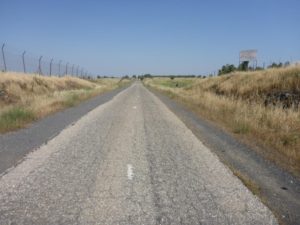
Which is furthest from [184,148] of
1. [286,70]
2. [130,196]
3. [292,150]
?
[286,70]

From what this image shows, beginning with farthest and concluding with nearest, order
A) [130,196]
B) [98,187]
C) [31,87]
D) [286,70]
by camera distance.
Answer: [31,87] → [286,70] → [98,187] → [130,196]

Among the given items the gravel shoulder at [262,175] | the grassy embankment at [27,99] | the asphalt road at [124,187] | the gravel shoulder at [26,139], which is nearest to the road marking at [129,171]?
the asphalt road at [124,187]

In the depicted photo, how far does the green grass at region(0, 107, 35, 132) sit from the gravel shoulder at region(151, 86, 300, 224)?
6.74 m

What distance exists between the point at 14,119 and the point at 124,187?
33.6 ft

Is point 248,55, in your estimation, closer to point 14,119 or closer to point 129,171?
point 14,119

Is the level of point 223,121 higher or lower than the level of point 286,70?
lower

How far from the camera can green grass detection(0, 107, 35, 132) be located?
1467 centimetres

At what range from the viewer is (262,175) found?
28.1 feet

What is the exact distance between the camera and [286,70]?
29.1 metres

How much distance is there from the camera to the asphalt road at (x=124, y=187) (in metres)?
5.91

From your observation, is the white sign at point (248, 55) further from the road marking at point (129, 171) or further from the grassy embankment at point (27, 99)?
the road marking at point (129, 171)

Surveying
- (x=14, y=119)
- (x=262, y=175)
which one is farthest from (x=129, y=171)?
(x=14, y=119)

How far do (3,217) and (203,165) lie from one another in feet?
16.0

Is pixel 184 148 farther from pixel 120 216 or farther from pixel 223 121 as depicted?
pixel 223 121
